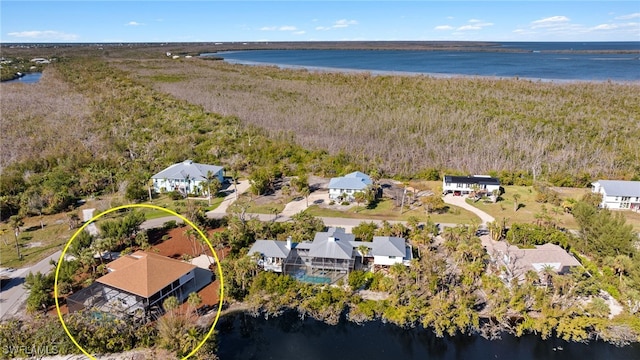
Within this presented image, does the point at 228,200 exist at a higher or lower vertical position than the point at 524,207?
lower

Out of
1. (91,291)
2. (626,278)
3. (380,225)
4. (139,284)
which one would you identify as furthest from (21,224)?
(626,278)

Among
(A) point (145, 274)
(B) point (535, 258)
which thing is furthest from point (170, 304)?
(B) point (535, 258)

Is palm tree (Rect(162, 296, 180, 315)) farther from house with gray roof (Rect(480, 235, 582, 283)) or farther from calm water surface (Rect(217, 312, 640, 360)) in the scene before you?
house with gray roof (Rect(480, 235, 582, 283))

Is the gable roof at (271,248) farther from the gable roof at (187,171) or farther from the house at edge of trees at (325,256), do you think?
the gable roof at (187,171)

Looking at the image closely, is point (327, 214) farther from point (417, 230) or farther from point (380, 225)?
point (417, 230)

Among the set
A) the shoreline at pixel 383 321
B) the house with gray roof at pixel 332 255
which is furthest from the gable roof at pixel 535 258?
the house with gray roof at pixel 332 255

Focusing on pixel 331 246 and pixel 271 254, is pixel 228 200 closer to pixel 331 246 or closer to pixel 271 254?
pixel 271 254
